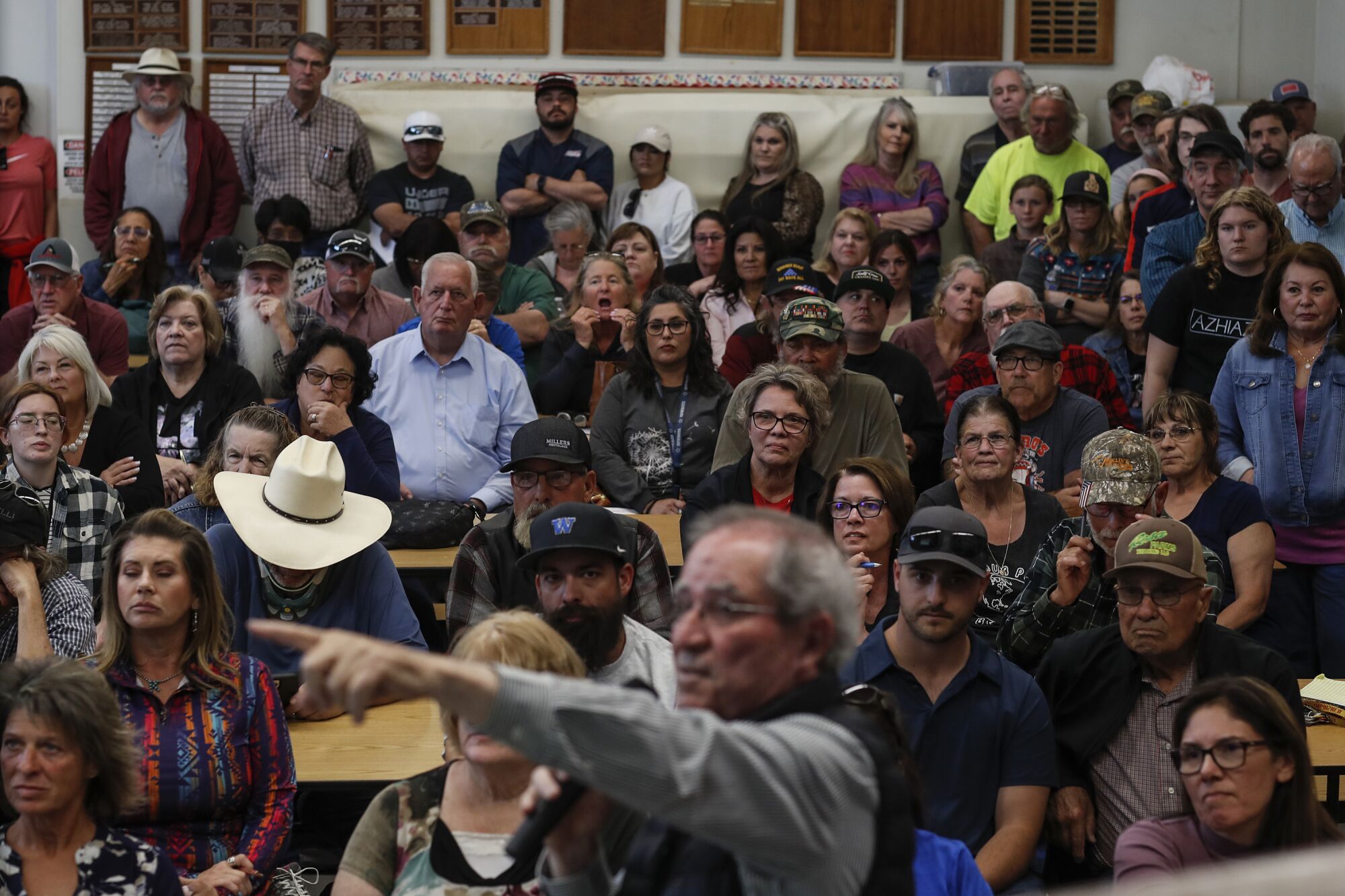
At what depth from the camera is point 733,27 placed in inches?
374

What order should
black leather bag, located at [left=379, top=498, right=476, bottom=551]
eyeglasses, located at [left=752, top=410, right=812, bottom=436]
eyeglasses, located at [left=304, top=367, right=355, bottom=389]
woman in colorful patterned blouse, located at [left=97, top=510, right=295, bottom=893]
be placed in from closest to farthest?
woman in colorful patterned blouse, located at [left=97, top=510, right=295, bottom=893] < eyeglasses, located at [left=752, top=410, right=812, bottom=436] < black leather bag, located at [left=379, top=498, right=476, bottom=551] < eyeglasses, located at [left=304, top=367, right=355, bottom=389]

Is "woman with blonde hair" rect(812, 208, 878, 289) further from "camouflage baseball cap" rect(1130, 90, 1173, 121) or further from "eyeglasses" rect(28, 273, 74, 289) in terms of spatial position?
"eyeglasses" rect(28, 273, 74, 289)

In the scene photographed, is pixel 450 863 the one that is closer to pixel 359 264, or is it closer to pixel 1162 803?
pixel 1162 803

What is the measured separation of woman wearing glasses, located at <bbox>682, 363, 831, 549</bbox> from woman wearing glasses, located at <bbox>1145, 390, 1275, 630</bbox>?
0.98m

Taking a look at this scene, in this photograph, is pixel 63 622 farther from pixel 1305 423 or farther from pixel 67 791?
pixel 1305 423

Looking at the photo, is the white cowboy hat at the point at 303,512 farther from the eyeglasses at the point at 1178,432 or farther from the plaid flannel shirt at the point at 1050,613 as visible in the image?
the eyeglasses at the point at 1178,432

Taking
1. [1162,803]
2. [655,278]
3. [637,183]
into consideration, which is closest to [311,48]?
[637,183]

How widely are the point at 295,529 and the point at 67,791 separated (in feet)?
3.86

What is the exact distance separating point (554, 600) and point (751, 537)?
5.68 feet

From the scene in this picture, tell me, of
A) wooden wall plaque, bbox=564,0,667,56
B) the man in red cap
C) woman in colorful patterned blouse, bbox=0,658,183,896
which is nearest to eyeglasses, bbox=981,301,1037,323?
the man in red cap

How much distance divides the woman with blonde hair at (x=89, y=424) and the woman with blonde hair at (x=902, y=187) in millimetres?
4256

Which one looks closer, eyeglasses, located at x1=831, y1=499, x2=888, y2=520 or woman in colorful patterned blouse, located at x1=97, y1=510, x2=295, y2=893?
woman in colorful patterned blouse, located at x1=97, y1=510, x2=295, y2=893

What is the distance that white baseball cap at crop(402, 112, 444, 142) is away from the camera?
821cm

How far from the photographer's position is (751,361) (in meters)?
6.31
